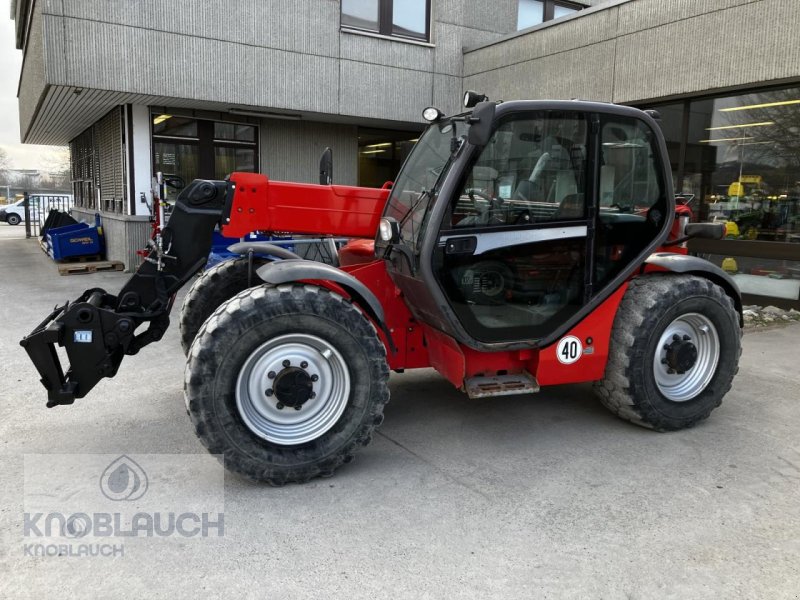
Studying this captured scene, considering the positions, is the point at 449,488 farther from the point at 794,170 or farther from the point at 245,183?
the point at 794,170

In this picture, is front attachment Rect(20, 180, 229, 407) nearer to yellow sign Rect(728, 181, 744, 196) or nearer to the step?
the step

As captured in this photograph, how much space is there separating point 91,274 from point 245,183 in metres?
9.70

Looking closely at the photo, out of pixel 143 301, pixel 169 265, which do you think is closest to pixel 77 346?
pixel 143 301

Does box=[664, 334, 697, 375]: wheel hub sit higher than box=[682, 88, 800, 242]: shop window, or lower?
lower

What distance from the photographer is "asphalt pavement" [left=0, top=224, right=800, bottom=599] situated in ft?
9.09

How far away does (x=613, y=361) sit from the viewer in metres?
4.39

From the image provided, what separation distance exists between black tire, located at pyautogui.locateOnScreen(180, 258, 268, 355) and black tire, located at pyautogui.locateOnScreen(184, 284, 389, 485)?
1523 mm

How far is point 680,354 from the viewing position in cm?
438

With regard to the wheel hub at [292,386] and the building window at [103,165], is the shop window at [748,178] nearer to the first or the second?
the wheel hub at [292,386]

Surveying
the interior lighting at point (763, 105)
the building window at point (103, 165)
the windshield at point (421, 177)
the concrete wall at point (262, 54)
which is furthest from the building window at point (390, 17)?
the windshield at point (421, 177)

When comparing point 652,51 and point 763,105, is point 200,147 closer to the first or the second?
point 652,51

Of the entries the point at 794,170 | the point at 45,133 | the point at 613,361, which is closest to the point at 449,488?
the point at 613,361

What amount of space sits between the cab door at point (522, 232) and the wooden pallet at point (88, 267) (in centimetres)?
1066

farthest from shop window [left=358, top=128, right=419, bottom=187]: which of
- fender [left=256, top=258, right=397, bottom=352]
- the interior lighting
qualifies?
fender [left=256, top=258, right=397, bottom=352]
